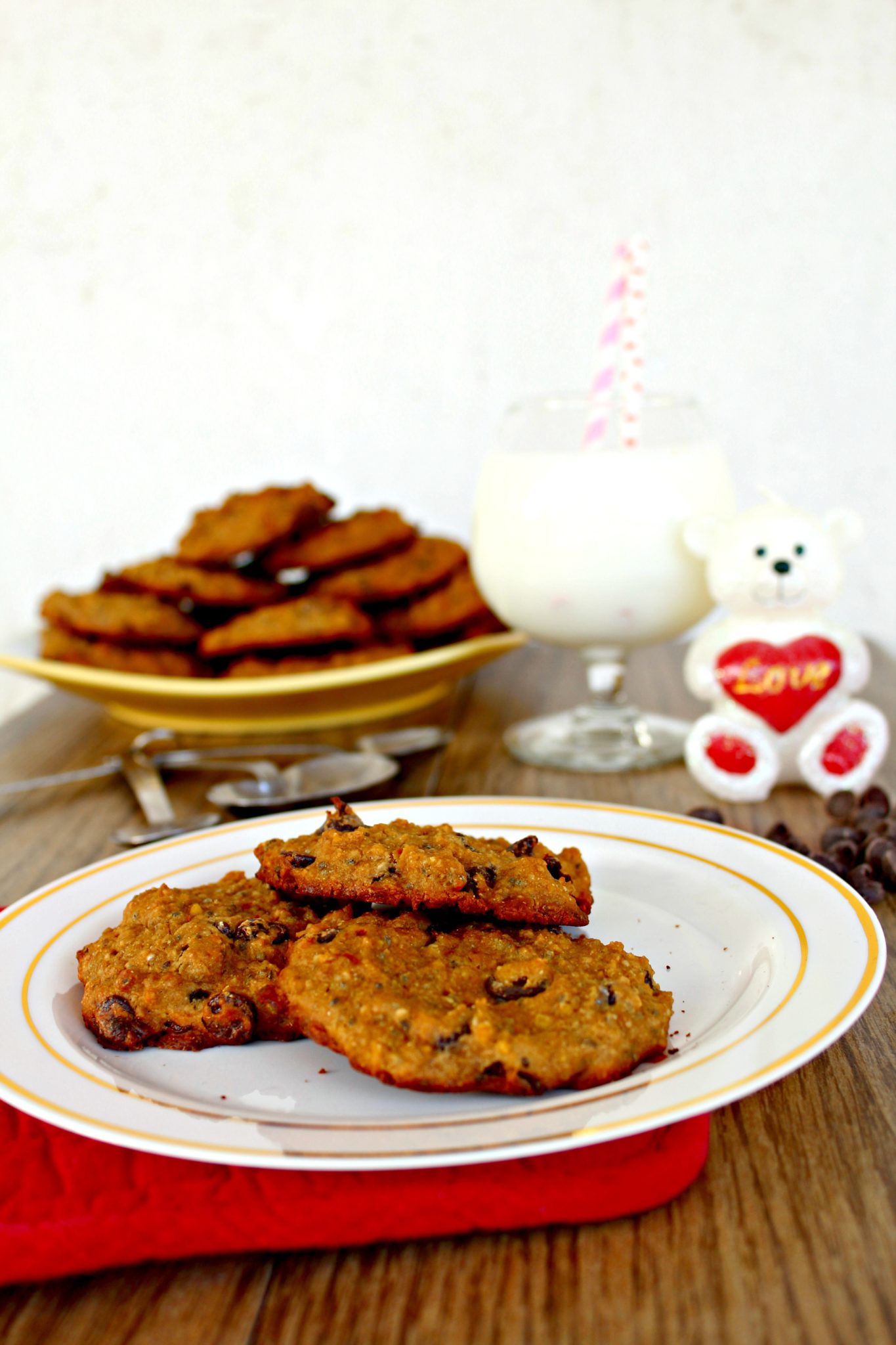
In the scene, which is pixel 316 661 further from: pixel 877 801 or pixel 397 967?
pixel 397 967

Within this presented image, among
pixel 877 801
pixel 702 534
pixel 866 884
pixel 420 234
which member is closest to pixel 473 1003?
pixel 866 884

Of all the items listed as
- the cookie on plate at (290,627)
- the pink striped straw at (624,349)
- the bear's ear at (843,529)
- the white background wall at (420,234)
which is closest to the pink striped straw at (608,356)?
the pink striped straw at (624,349)

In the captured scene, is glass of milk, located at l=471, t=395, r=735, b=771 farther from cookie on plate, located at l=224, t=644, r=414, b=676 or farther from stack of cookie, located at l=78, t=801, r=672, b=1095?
stack of cookie, located at l=78, t=801, r=672, b=1095

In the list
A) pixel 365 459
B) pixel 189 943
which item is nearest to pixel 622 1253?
pixel 189 943

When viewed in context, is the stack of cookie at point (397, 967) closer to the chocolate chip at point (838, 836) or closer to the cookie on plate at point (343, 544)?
the chocolate chip at point (838, 836)

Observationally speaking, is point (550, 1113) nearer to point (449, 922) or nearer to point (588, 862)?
point (449, 922)
